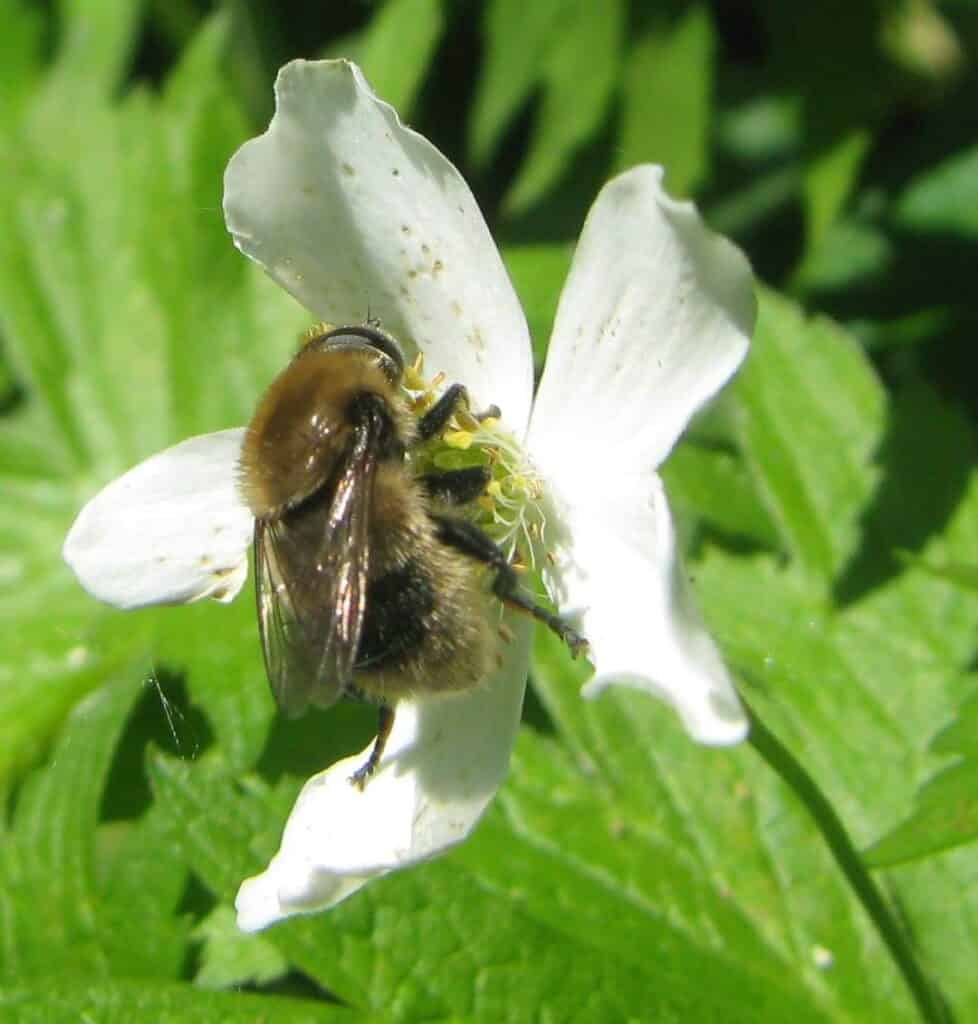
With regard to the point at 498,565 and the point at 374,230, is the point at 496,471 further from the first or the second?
the point at 374,230

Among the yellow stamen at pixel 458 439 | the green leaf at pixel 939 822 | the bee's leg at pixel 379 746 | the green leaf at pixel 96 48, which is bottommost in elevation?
the green leaf at pixel 96 48

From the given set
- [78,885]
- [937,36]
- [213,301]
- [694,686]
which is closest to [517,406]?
[694,686]

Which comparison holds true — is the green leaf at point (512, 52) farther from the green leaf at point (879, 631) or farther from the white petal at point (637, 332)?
the white petal at point (637, 332)

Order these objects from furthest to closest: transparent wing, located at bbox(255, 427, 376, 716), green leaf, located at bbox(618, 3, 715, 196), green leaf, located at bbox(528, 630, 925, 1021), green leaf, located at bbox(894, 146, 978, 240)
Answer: green leaf, located at bbox(894, 146, 978, 240) < green leaf, located at bbox(618, 3, 715, 196) < green leaf, located at bbox(528, 630, 925, 1021) < transparent wing, located at bbox(255, 427, 376, 716)

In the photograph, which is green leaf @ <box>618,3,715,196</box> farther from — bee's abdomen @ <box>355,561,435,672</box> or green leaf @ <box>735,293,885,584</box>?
bee's abdomen @ <box>355,561,435,672</box>

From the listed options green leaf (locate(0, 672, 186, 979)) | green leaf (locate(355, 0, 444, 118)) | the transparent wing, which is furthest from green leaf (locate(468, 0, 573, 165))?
the transparent wing

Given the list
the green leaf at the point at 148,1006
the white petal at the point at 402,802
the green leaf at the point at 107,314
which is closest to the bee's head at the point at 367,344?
the white petal at the point at 402,802
